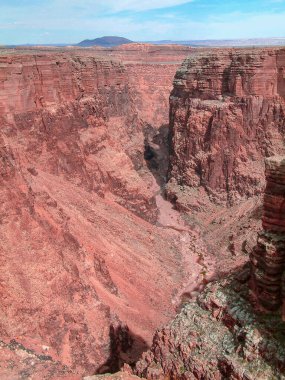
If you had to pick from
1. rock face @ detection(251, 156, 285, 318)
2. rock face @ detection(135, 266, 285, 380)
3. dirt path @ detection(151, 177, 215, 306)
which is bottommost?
dirt path @ detection(151, 177, 215, 306)

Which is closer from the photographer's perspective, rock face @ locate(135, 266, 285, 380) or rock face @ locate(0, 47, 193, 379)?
rock face @ locate(135, 266, 285, 380)

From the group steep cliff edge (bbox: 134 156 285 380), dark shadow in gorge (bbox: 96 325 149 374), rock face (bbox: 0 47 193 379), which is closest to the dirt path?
rock face (bbox: 0 47 193 379)

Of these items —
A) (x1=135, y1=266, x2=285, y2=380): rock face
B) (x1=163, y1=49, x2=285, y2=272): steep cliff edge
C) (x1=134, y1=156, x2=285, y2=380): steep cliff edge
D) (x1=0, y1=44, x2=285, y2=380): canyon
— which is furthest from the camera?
(x1=163, y1=49, x2=285, y2=272): steep cliff edge

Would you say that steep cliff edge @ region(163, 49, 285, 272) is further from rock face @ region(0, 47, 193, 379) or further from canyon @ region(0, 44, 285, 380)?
rock face @ region(0, 47, 193, 379)

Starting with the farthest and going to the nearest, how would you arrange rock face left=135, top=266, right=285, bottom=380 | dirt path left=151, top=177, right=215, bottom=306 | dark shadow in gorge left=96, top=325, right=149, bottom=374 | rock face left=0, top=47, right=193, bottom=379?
dirt path left=151, top=177, right=215, bottom=306, dark shadow in gorge left=96, top=325, right=149, bottom=374, rock face left=0, top=47, right=193, bottom=379, rock face left=135, top=266, right=285, bottom=380

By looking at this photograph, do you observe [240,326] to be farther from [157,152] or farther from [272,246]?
[157,152]

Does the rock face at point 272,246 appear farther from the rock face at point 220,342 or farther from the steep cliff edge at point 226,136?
the steep cliff edge at point 226,136

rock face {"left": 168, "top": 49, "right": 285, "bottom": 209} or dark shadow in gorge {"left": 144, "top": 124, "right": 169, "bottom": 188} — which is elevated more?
rock face {"left": 168, "top": 49, "right": 285, "bottom": 209}

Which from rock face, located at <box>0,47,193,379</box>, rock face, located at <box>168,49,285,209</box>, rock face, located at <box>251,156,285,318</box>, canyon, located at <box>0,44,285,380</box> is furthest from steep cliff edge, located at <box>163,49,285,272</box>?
rock face, located at <box>251,156,285,318</box>

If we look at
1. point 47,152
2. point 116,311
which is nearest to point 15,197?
point 116,311
